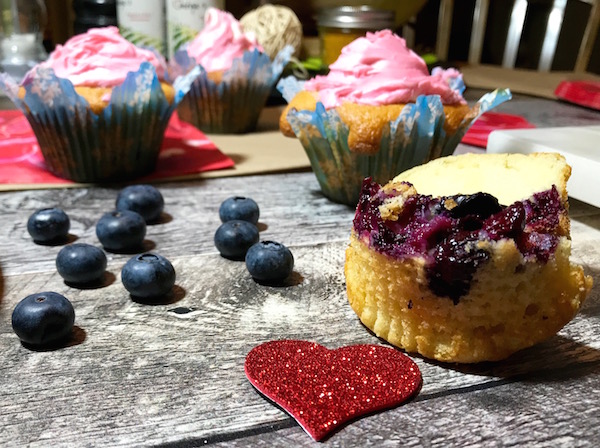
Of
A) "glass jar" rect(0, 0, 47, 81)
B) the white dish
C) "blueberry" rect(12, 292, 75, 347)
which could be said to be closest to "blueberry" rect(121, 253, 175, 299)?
"blueberry" rect(12, 292, 75, 347)

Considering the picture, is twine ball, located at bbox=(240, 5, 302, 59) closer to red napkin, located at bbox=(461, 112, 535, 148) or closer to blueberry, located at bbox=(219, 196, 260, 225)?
red napkin, located at bbox=(461, 112, 535, 148)

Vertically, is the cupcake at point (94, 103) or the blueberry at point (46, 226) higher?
the cupcake at point (94, 103)

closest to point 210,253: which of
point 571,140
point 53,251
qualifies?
point 53,251

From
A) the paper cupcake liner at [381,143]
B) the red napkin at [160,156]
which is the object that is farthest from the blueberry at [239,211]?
the red napkin at [160,156]

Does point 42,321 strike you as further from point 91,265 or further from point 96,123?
point 96,123

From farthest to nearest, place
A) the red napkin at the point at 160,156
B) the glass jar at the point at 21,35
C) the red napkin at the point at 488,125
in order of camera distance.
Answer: the glass jar at the point at 21,35, the red napkin at the point at 488,125, the red napkin at the point at 160,156

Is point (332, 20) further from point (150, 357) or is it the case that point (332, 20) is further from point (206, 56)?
point (150, 357)

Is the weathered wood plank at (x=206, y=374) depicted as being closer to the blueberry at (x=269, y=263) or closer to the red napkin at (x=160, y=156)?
the blueberry at (x=269, y=263)

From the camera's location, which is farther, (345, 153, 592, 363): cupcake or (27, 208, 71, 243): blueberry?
(27, 208, 71, 243): blueberry
